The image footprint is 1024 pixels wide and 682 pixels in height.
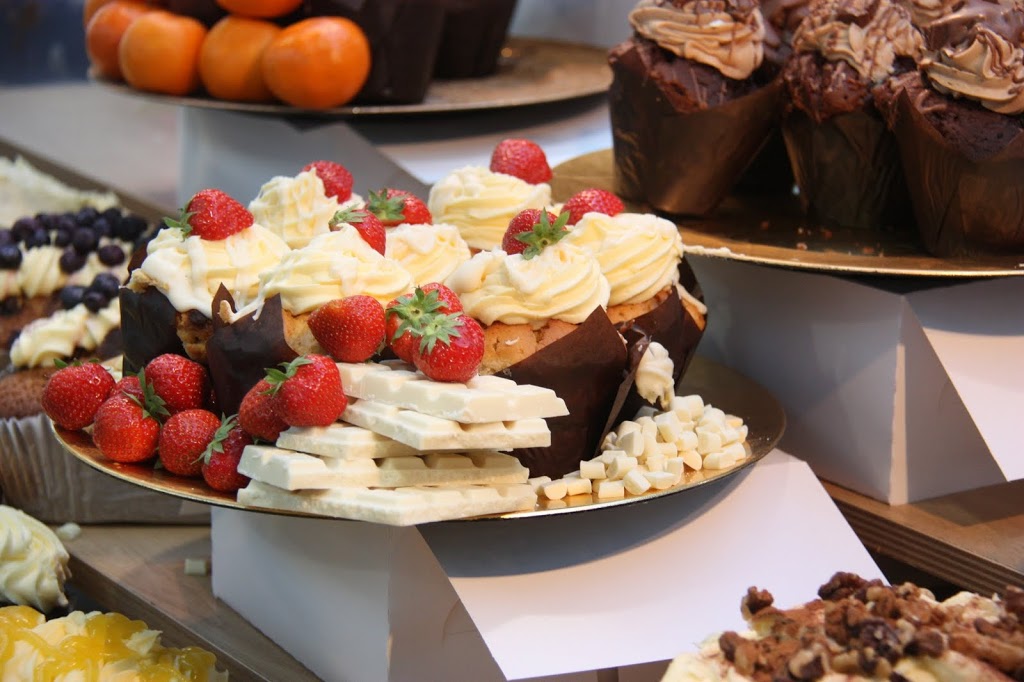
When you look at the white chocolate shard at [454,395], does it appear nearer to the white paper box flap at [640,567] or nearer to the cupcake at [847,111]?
the white paper box flap at [640,567]

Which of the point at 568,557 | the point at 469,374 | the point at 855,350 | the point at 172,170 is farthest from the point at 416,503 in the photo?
the point at 172,170

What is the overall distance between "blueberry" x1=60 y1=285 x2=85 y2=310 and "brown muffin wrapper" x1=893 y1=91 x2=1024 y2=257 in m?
1.50

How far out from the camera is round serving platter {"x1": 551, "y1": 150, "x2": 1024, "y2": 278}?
5.99 ft

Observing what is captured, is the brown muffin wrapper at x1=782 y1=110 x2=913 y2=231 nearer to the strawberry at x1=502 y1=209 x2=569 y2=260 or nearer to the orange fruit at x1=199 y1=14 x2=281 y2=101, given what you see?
the strawberry at x1=502 y1=209 x2=569 y2=260

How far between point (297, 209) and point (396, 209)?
15cm

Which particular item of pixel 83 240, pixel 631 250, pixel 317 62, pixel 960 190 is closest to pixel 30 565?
pixel 83 240

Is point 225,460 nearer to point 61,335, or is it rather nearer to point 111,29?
point 61,335

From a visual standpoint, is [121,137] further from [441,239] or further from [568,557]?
[568,557]

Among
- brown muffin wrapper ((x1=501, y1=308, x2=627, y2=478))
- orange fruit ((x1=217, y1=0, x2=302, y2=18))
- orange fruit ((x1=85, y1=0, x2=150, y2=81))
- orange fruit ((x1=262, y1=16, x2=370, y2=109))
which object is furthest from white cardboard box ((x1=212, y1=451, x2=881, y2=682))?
orange fruit ((x1=85, y1=0, x2=150, y2=81))

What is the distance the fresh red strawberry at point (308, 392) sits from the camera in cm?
141

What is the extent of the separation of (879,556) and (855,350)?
0.32 metres

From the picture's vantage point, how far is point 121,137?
4.16m

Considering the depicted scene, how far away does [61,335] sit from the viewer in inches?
89.4

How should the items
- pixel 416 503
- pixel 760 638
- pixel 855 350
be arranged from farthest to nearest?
pixel 855 350
pixel 416 503
pixel 760 638
